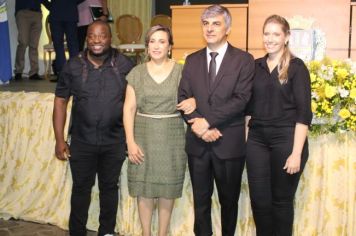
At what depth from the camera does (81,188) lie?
121 inches

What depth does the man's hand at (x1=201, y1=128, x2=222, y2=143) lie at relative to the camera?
2578 millimetres

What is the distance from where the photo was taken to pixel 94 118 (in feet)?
9.60

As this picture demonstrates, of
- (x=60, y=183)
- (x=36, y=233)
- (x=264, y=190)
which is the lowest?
(x=36, y=233)

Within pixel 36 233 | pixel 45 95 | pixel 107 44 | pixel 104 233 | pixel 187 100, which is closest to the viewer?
pixel 187 100

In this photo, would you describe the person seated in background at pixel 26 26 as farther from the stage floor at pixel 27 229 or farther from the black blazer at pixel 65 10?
the stage floor at pixel 27 229

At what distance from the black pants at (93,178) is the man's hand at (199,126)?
25.0 inches

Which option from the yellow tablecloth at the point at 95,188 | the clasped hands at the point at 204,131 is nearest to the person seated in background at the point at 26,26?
the yellow tablecloth at the point at 95,188

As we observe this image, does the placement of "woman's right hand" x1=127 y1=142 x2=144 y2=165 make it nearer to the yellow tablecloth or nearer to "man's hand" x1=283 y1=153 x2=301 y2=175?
the yellow tablecloth

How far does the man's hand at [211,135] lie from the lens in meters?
2.58

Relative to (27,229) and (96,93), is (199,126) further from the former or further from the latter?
(27,229)

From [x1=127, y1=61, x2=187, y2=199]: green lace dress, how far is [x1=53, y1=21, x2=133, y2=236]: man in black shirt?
16 centimetres

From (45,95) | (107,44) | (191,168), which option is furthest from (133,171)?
(45,95)

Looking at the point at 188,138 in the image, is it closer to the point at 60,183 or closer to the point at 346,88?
the point at 346,88

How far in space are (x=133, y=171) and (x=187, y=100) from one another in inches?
24.0
